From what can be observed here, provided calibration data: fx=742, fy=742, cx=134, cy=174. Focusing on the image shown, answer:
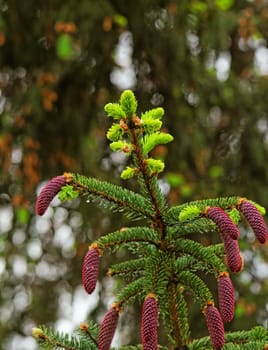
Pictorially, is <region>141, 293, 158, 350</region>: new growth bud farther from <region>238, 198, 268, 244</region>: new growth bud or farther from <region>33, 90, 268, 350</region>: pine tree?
<region>238, 198, 268, 244</region>: new growth bud

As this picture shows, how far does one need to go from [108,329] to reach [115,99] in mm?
3255

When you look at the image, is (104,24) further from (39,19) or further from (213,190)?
(213,190)

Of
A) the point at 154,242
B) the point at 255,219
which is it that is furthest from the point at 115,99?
the point at 255,219

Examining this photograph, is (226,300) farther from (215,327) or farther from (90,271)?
→ (90,271)

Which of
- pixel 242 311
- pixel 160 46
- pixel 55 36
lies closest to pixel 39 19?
pixel 55 36

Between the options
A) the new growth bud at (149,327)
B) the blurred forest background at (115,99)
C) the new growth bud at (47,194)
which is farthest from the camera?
the blurred forest background at (115,99)

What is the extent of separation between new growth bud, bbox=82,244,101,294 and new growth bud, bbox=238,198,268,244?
0.26 metres

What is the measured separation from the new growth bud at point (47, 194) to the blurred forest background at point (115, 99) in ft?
9.78

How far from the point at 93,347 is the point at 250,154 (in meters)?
3.81

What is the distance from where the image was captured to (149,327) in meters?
1.16

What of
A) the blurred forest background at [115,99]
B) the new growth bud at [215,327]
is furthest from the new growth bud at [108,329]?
the blurred forest background at [115,99]

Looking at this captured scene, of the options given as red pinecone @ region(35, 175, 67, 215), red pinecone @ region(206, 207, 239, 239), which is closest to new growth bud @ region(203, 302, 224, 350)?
red pinecone @ region(206, 207, 239, 239)

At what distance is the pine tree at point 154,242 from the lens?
123 cm

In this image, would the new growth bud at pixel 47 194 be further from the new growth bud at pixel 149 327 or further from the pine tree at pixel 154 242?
the new growth bud at pixel 149 327
